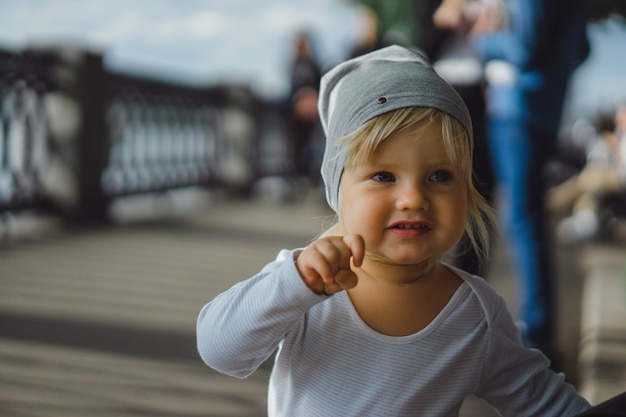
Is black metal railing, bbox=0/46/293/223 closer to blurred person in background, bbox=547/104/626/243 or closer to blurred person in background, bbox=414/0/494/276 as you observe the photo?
blurred person in background, bbox=414/0/494/276

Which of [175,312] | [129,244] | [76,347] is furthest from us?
[129,244]

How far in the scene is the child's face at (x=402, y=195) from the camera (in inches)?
54.9

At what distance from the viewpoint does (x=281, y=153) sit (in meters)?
13.3

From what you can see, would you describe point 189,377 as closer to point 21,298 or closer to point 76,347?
point 76,347

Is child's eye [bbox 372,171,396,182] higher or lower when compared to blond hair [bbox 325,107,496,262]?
lower

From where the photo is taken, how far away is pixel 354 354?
1.46 m

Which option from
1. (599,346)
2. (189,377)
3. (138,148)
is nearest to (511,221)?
(599,346)

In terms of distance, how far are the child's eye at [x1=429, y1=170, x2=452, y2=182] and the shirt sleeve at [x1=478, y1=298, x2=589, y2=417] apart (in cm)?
31

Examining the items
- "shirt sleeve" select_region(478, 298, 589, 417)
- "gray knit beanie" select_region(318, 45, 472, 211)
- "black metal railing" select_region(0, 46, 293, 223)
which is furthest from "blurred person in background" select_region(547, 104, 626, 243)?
"gray knit beanie" select_region(318, 45, 472, 211)

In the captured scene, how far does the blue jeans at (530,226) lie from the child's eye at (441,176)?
180 centimetres

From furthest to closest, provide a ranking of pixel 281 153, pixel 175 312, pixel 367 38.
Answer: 1. pixel 281 153
2. pixel 367 38
3. pixel 175 312

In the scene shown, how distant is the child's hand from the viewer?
4.17 ft

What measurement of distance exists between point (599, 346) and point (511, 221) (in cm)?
73

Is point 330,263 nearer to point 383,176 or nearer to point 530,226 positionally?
point 383,176
